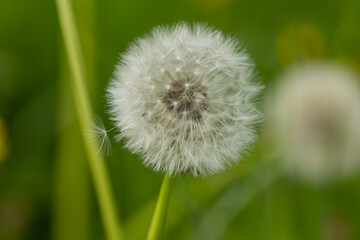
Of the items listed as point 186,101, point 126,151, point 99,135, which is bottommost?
point 126,151

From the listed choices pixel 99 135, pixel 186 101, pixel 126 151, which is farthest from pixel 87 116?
pixel 126 151

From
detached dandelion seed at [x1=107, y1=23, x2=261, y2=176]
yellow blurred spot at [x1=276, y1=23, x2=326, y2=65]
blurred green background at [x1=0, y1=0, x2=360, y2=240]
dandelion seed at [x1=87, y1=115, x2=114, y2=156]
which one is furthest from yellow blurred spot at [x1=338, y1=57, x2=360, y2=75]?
dandelion seed at [x1=87, y1=115, x2=114, y2=156]

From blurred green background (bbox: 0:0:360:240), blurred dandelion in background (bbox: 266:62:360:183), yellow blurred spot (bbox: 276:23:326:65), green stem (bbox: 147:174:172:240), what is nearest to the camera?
green stem (bbox: 147:174:172:240)

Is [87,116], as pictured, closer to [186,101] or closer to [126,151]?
[186,101]

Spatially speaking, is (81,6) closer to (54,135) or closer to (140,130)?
(54,135)

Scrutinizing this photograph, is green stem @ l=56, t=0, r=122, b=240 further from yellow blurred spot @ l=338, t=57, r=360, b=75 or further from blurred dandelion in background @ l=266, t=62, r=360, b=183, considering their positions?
yellow blurred spot @ l=338, t=57, r=360, b=75

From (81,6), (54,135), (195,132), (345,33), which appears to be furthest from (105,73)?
(195,132)
